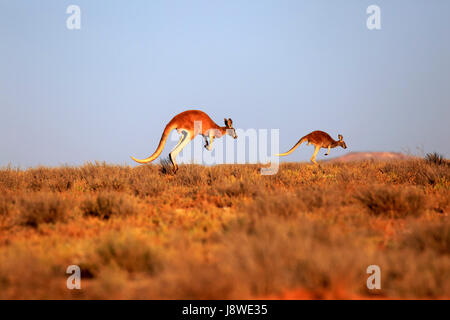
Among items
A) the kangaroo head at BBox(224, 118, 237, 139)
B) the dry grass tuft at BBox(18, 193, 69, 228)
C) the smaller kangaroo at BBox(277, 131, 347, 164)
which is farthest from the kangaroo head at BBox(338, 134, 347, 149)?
the dry grass tuft at BBox(18, 193, 69, 228)

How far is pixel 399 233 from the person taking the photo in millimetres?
5230

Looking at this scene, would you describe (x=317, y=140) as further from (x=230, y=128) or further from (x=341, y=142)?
(x=230, y=128)

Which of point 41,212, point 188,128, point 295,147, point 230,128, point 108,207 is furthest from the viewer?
point 295,147

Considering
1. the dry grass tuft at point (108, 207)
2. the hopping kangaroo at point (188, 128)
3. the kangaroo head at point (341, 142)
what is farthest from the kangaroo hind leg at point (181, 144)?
the kangaroo head at point (341, 142)

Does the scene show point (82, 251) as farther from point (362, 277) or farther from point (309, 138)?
point (309, 138)

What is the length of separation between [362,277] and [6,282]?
3.40 metres

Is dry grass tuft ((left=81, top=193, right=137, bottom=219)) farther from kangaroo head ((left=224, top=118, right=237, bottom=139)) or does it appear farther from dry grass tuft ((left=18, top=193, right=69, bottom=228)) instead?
kangaroo head ((left=224, top=118, right=237, bottom=139))

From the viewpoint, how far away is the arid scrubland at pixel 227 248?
3.37 metres

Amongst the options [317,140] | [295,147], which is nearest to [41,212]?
[295,147]

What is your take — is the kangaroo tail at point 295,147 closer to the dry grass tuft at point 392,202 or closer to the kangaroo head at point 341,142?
the kangaroo head at point 341,142

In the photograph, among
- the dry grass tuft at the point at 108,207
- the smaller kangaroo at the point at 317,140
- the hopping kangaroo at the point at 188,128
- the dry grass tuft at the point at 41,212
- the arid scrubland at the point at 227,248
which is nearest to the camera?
the arid scrubland at the point at 227,248

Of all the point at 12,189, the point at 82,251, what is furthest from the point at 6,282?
the point at 12,189

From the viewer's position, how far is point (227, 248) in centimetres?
388
